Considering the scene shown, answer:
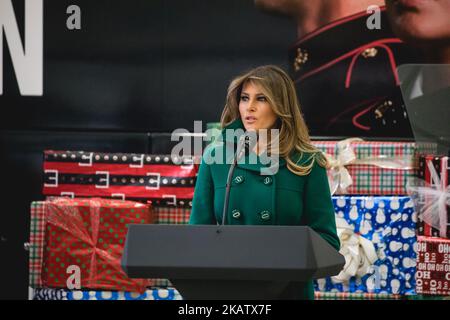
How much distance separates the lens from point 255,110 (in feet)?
9.81

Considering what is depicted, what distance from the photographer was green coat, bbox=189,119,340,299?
115 inches

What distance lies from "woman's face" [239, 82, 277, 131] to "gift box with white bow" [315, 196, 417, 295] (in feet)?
6.23

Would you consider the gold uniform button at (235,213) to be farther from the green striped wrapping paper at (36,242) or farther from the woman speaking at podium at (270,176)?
the green striped wrapping paper at (36,242)

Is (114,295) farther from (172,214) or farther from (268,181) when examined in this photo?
(268,181)

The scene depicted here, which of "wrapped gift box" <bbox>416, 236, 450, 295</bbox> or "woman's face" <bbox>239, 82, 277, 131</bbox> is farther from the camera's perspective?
"wrapped gift box" <bbox>416, 236, 450, 295</bbox>

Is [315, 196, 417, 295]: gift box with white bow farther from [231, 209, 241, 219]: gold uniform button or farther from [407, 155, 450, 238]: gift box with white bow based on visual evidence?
[231, 209, 241, 219]: gold uniform button

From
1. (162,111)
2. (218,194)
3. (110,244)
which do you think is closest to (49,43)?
(162,111)

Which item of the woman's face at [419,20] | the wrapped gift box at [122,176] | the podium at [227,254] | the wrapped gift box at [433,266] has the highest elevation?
the woman's face at [419,20]

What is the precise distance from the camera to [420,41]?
5.06m

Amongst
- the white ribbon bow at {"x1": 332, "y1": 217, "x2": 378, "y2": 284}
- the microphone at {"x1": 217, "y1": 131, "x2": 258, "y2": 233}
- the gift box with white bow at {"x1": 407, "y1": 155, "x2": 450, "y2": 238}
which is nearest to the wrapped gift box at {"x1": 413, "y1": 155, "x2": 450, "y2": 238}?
the gift box with white bow at {"x1": 407, "y1": 155, "x2": 450, "y2": 238}

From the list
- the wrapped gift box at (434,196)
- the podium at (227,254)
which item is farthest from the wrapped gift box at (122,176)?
the podium at (227,254)

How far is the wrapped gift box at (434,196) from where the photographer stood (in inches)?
187

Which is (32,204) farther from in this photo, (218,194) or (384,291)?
(218,194)

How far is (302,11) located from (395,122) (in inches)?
30.7
